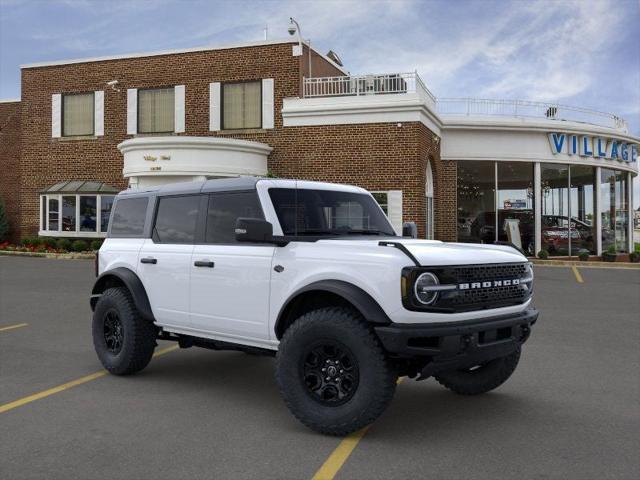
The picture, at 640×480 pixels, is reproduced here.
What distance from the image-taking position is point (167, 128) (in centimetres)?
2555

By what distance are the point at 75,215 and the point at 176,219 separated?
21.1 meters

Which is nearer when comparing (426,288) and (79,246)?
(426,288)

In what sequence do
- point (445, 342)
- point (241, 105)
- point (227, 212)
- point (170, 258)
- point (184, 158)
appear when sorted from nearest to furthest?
point (445, 342) < point (227, 212) < point (170, 258) < point (184, 158) < point (241, 105)

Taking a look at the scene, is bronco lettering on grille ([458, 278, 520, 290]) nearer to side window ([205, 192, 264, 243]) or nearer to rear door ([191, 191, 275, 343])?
rear door ([191, 191, 275, 343])

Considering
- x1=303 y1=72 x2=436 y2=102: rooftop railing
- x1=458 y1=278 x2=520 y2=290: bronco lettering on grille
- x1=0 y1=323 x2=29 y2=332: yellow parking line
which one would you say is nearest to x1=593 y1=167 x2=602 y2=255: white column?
x1=303 y1=72 x2=436 y2=102: rooftop railing

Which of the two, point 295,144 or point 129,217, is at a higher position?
point 295,144

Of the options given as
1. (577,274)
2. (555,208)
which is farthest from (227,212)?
(555,208)

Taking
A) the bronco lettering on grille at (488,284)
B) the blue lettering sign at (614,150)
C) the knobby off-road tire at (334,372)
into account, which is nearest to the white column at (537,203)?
the blue lettering sign at (614,150)

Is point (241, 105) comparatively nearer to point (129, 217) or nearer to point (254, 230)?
point (129, 217)

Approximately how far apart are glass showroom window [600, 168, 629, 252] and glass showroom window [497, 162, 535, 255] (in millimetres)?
4073

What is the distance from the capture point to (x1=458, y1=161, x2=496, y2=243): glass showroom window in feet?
82.0

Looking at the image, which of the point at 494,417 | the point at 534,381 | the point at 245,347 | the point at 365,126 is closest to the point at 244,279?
the point at 245,347

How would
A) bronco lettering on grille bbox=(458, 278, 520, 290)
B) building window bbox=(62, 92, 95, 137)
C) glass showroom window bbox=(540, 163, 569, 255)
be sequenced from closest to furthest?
bronco lettering on grille bbox=(458, 278, 520, 290) → glass showroom window bbox=(540, 163, 569, 255) → building window bbox=(62, 92, 95, 137)

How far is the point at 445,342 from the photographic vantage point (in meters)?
4.45
